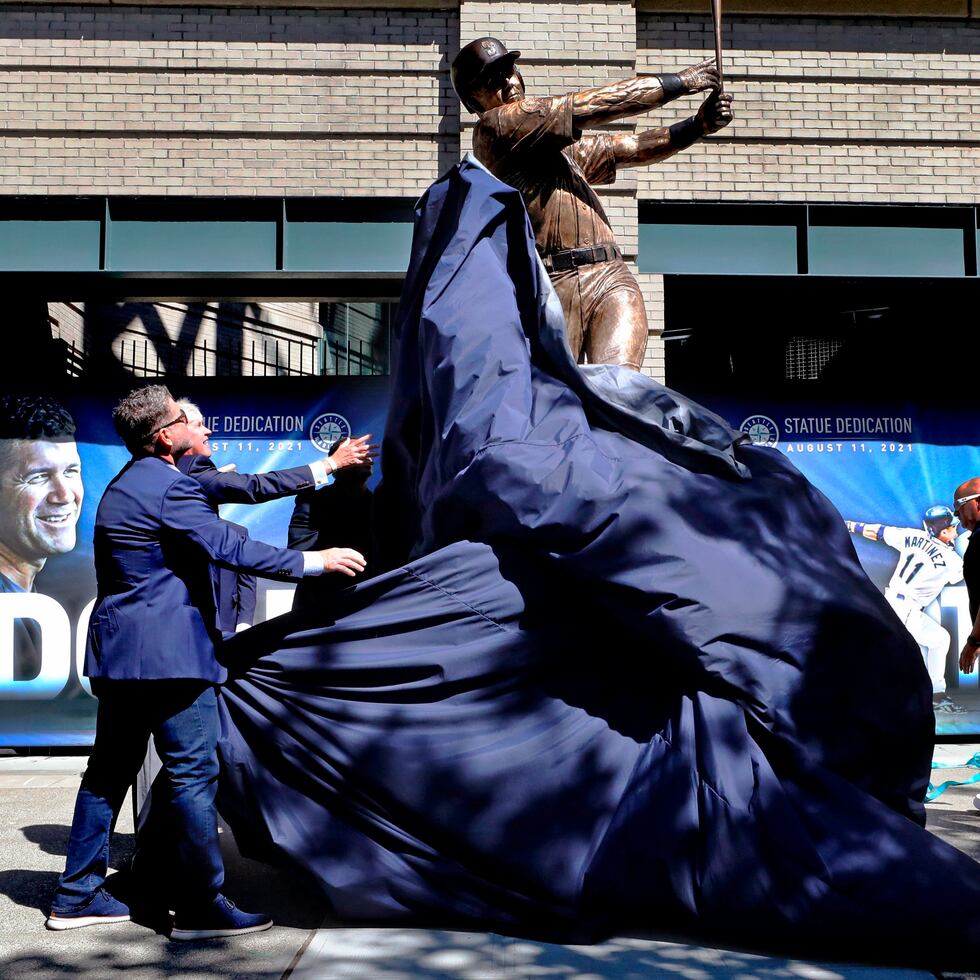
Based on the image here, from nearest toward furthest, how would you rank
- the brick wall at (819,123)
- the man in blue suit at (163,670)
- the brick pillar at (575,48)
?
the man in blue suit at (163,670), the brick pillar at (575,48), the brick wall at (819,123)

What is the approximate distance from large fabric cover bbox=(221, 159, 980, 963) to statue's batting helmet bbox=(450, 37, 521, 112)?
1770 mm

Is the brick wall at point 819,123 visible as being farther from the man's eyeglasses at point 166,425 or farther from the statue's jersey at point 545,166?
the man's eyeglasses at point 166,425

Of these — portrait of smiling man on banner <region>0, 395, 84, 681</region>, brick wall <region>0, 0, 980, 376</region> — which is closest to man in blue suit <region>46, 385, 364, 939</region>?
portrait of smiling man on banner <region>0, 395, 84, 681</region>

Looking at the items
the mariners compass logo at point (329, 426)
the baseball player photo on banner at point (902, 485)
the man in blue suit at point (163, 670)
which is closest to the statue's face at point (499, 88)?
the man in blue suit at point (163, 670)

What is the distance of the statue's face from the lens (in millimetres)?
5316

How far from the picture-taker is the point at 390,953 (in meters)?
3.58

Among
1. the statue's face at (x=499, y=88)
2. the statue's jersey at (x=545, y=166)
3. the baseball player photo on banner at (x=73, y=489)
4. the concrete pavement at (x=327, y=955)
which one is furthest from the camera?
the baseball player photo on banner at (x=73, y=489)

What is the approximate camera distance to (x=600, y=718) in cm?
402

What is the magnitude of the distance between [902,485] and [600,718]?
5863mm

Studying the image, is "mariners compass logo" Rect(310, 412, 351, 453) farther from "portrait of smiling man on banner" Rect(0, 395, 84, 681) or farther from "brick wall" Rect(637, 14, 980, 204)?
"brick wall" Rect(637, 14, 980, 204)

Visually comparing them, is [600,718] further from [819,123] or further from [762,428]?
[819,123]

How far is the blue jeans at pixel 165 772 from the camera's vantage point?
3750 millimetres

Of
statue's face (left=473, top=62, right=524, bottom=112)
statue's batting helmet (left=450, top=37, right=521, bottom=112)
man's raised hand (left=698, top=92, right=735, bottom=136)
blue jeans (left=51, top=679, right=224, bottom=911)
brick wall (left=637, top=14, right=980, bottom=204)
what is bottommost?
blue jeans (left=51, top=679, right=224, bottom=911)

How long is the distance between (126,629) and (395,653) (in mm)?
911
